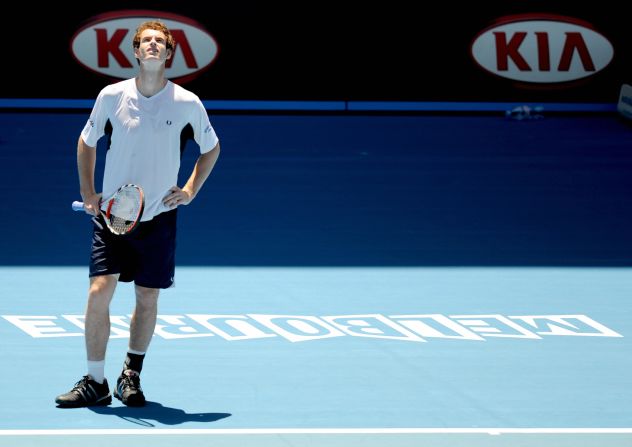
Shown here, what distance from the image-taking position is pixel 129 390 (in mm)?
6633

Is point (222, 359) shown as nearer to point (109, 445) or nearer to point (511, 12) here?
point (109, 445)

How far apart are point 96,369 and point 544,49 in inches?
467

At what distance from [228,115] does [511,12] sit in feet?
12.0

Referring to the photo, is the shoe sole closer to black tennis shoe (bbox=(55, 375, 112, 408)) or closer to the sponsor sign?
black tennis shoe (bbox=(55, 375, 112, 408))

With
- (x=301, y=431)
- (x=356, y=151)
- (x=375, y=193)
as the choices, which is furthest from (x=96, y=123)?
(x=356, y=151)

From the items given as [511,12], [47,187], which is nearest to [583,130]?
[511,12]

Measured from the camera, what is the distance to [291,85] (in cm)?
1725

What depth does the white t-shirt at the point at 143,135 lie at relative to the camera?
21.6 feet

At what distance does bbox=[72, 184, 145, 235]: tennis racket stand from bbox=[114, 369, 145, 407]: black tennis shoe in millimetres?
700

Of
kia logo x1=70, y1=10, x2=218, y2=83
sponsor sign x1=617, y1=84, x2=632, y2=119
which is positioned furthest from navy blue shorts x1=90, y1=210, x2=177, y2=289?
sponsor sign x1=617, y1=84, x2=632, y2=119

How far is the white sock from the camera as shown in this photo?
6.66 metres

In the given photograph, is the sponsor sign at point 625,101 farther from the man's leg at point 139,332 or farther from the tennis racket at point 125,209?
the tennis racket at point 125,209

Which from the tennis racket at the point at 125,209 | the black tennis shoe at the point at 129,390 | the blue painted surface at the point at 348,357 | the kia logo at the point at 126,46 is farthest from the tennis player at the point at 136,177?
the kia logo at the point at 126,46

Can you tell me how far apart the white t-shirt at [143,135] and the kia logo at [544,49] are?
36.7ft
